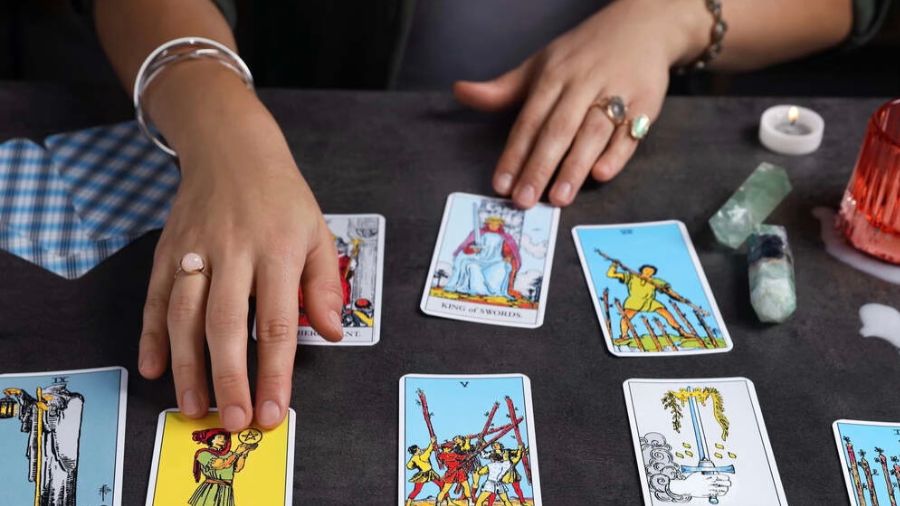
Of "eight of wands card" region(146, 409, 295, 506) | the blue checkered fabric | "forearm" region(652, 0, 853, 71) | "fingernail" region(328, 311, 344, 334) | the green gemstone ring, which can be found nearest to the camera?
"eight of wands card" region(146, 409, 295, 506)

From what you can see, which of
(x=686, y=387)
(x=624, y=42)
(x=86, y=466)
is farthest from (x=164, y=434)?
(x=624, y=42)

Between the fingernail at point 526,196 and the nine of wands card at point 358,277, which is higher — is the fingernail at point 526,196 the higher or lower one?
the higher one

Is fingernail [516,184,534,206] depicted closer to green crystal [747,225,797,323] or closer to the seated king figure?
the seated king figure

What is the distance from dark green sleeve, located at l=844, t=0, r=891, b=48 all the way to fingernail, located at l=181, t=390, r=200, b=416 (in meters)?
1.03

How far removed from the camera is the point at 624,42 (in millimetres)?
1159

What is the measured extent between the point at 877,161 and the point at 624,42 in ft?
1.22

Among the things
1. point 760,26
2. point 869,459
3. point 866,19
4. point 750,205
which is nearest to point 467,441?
A: point 869,459

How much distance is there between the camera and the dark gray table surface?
2.55ft

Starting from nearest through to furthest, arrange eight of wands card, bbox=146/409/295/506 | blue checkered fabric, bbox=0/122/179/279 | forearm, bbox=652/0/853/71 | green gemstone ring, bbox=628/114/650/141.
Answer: eight of wands card, bbox=146/409/295/506 < blue checkered fabric, bbox=0/122/179/279 < green gemstone ring, bbox=628/114/650/141 < forearm, bbox=652/0/853/71

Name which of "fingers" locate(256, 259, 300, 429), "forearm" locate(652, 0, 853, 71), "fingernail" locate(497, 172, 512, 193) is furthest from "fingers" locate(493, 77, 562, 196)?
"fingers" locate(256, 259, 300, 429)

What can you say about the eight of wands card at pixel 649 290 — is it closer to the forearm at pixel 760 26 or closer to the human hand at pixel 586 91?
the human hand at pixel 586 91

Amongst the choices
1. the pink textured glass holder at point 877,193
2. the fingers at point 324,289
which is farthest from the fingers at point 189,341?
the pink textured glass holder at point 877,193

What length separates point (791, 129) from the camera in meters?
1.15

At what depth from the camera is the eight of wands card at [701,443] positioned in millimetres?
747
